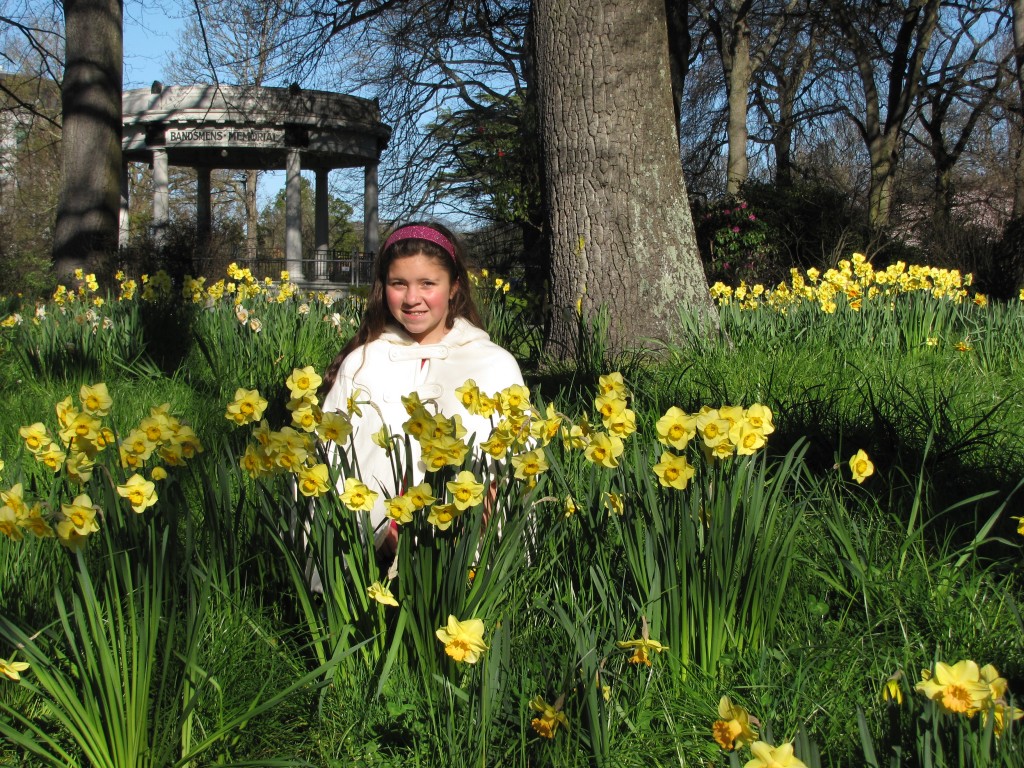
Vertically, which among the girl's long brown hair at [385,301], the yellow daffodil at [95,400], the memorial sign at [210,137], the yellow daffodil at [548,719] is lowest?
the yellow daffodil at [548,719]

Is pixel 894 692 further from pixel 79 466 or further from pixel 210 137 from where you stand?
pixel 210 137

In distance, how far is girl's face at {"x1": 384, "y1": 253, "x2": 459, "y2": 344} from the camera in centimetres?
250

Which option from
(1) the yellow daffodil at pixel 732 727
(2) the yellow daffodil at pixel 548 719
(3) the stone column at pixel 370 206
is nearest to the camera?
(1) the yellow daffodil at pixel 732 727

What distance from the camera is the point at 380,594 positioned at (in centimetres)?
158

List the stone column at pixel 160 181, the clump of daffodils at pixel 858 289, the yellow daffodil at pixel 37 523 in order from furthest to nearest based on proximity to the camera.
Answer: the stone column at pixel 160 181
the clump of daffodils at pixel 858 289
the yellow daffodil at pixel 37 523

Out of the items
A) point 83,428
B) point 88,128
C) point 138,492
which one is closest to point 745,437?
point 138,492

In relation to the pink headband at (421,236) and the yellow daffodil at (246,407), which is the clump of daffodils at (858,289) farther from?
the yellow daffodil at (246,407)

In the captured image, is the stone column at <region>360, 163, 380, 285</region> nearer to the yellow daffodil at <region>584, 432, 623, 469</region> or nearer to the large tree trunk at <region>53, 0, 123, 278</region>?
the large tree trunk at <region>53, 0, 123, 278</region>

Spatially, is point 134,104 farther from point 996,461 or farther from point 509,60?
point 996,461

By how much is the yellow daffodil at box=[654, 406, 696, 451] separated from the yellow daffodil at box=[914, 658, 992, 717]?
0.61 m

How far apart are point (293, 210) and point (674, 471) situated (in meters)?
23.8

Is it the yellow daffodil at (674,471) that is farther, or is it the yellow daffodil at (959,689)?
the yellow daffodil at (674,471)

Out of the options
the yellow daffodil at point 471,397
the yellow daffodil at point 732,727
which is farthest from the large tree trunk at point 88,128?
the yellow daffodil at point 732,727

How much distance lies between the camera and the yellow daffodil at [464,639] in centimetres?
140
